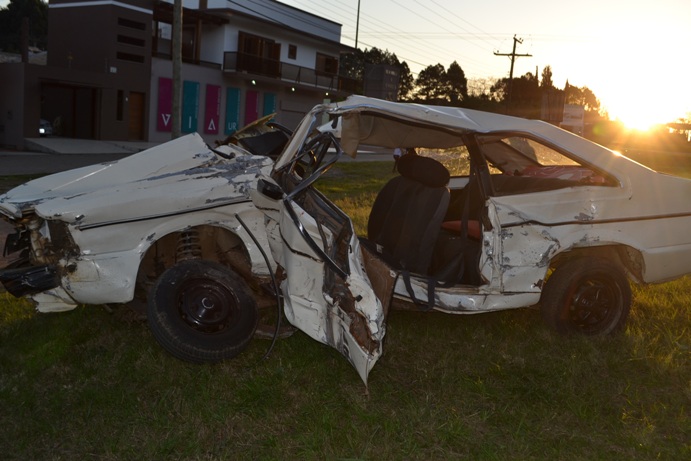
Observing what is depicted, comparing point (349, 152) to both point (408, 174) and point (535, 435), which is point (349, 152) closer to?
point (408, 174)

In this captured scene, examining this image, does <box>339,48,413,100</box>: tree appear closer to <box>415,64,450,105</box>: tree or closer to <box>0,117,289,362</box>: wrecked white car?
<box>415,64,450,105</box>: tree

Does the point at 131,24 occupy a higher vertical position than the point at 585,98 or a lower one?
lower

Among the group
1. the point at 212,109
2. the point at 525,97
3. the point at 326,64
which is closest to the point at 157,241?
the point at 212,109

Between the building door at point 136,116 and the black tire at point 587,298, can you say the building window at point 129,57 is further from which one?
the black tire at point 587,298

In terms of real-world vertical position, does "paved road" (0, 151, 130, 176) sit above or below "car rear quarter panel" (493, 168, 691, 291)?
below

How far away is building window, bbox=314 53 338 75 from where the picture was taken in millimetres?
44406

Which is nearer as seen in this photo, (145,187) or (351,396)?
(351,396)

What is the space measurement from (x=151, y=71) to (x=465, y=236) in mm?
29789

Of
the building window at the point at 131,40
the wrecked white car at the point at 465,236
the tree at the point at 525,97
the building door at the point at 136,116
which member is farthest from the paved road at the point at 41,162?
the tree at the point at 525,97

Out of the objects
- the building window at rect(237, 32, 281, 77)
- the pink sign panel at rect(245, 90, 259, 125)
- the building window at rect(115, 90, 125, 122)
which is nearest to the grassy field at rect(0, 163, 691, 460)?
the building window at rect(115, 90, 125, 122)

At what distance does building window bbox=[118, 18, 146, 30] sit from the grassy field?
27.8m

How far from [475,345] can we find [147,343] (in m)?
2.52

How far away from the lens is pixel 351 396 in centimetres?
434

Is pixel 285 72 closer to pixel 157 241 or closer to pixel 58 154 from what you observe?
pixel 58 154
